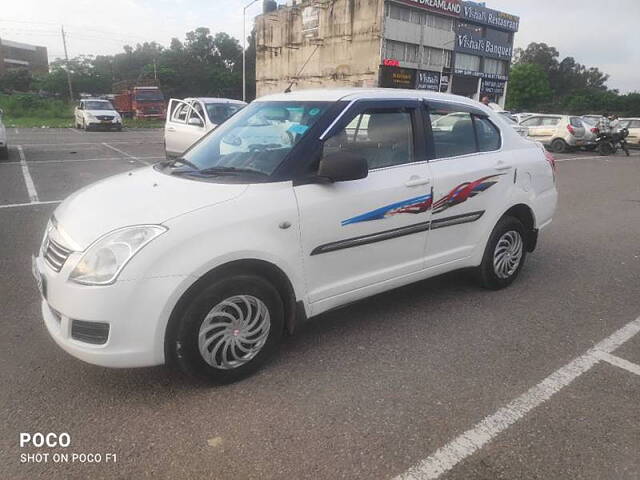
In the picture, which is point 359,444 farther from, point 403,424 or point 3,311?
point 3,311

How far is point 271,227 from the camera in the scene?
9.33 feet

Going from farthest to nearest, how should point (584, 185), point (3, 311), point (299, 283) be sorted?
point (584, 185) < point (3, 311) < point (299, 283)

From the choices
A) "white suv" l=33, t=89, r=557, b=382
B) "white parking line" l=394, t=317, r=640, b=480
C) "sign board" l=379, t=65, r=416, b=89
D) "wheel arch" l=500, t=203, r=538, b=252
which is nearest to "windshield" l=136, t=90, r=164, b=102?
"sign board" l=379, t=65, r=416, b=89

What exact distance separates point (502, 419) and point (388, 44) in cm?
5000

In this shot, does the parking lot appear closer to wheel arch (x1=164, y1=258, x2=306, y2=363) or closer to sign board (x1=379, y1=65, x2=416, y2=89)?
wheel arch (x1=164, y1=258, x2=306, y2=363)

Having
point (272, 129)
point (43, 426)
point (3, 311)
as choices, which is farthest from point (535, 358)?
point (3, 311)

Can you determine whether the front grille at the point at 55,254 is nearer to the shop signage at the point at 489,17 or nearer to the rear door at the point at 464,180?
the rear door at the point at 464,180

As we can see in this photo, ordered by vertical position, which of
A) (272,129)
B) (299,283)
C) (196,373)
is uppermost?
(272,129)

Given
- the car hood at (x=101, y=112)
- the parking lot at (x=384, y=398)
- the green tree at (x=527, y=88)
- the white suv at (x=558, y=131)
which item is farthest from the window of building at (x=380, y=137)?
the green tree at (x=527, y=88)

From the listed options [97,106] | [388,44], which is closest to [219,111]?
[97,106]

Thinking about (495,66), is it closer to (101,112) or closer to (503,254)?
(101,112)

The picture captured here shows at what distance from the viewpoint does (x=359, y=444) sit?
2.43m

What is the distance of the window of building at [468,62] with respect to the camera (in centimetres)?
5472

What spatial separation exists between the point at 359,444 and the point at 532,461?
81 centimetres
